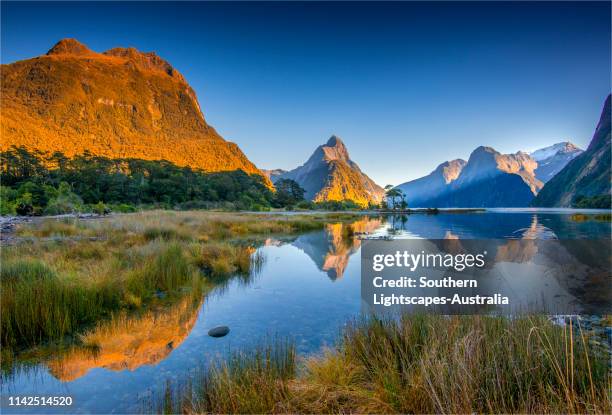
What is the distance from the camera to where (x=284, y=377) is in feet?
14.3

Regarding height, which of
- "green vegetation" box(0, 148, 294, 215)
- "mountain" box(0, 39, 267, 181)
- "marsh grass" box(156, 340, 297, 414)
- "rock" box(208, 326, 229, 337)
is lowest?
"rock" box(208, 326, 229, 337)

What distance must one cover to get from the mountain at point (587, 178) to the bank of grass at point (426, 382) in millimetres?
122369

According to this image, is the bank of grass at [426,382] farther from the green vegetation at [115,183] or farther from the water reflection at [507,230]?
the green vegetation at [115,183]

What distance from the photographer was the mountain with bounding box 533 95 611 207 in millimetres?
111500

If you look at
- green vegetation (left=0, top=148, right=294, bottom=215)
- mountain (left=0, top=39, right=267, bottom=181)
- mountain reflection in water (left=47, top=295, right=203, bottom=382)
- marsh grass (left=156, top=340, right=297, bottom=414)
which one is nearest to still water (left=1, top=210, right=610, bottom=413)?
mountain reflection in water (left=47, top=295, right=203, bottom=382)

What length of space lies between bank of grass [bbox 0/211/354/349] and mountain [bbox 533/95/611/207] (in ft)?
406

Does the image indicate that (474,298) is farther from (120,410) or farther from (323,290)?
(120,410)

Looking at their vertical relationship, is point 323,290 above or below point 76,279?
below

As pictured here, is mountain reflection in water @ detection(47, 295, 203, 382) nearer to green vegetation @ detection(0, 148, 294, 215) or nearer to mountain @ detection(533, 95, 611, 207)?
green vegetation @ detection(0, 148, 294, 215)

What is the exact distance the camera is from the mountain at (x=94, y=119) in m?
122

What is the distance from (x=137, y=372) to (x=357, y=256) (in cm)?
Result: 1442

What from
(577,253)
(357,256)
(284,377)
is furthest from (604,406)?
(577,253)

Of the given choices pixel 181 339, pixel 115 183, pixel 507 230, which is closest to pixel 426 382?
pixel 181 339

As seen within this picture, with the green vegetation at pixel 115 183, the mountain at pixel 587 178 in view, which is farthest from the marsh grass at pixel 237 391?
the mountain at pixel 587 178
